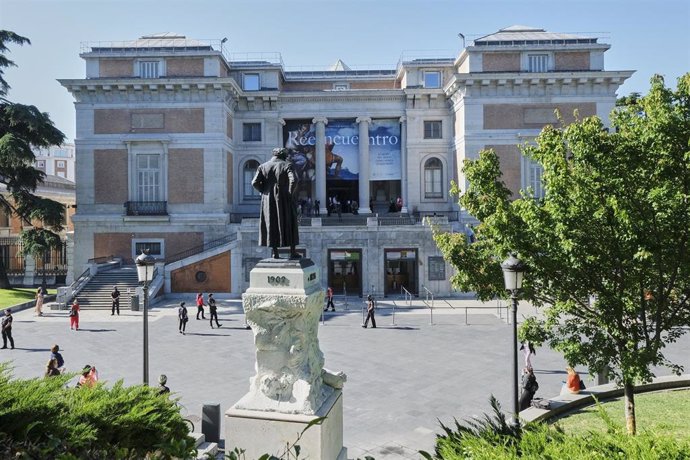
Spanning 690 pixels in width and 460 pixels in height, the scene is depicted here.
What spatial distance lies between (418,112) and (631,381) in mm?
31377

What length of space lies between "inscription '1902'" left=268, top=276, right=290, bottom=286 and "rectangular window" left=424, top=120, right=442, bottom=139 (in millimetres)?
32724

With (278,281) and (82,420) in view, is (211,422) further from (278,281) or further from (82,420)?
(278,281)

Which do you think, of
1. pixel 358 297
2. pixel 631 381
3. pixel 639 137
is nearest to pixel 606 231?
pixel 639 137

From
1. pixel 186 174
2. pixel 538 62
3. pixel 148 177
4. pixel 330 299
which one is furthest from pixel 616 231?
pixel 148 177

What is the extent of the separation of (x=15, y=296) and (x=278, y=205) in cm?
3015

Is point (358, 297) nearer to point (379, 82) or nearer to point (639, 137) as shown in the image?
point (379, 82)

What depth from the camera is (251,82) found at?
1545 inches

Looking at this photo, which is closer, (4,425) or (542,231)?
(4,425)

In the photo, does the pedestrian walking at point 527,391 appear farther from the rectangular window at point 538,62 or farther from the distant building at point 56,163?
the distant building at point 56,163

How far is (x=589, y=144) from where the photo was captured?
9.06 metres

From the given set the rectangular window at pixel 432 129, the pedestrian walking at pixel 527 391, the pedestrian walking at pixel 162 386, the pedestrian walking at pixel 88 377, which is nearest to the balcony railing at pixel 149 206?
the rectangular window at pixel 432 129

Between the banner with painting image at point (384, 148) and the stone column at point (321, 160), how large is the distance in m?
3.53

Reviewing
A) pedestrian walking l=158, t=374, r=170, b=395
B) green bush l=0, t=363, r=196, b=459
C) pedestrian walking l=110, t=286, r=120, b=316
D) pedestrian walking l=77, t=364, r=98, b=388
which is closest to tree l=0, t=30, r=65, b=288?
pedestrian walking l=110, t=286, r=120, b=316

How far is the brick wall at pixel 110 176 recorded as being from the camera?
34.8 m
